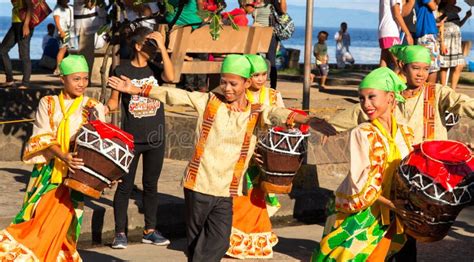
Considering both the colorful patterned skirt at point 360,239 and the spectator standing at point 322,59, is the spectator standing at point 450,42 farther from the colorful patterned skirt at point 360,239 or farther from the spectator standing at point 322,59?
the colorful patterned skirt at point 360,239

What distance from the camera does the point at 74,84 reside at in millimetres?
9039

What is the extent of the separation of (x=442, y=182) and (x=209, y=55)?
300 inches

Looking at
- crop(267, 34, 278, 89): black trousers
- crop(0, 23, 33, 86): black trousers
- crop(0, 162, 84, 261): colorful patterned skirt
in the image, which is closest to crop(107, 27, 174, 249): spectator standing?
crop(0, 162, 84, 261): colorful patterned skirt

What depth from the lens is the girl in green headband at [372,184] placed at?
7.96 meters

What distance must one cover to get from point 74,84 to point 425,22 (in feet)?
20.5

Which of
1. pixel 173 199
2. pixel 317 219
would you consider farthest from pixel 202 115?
pixel 317 219

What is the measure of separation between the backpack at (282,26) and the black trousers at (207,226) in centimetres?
781

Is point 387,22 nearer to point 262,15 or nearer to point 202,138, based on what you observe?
point 262,15

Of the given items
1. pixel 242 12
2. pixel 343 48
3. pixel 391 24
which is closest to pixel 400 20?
pixel 391 24

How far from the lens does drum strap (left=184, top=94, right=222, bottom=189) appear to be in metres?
8.50

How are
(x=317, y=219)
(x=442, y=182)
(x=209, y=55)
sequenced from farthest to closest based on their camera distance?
1. (x=209, y=55)
2. (x=317, y=219)
3. (x=442, y=182)

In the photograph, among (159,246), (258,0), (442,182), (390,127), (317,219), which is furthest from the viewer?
(258,0)

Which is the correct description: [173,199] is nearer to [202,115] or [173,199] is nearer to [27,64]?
[202,115]

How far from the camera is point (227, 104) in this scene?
28.0ft
